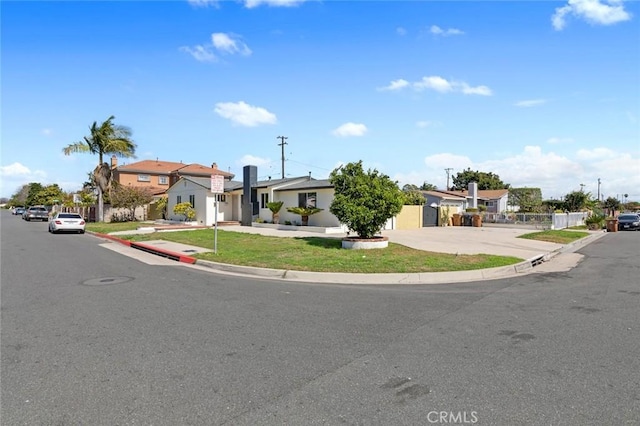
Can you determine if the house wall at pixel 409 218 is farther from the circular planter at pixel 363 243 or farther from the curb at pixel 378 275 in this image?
the curb at pixel 378 275

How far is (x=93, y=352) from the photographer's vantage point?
4543 millimetres

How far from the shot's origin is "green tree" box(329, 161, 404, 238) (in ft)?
46.6

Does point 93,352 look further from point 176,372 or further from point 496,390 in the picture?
point 496,390

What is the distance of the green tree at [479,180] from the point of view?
81.7 meters

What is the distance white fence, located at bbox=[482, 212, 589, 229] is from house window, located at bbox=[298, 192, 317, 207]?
59.3 feet

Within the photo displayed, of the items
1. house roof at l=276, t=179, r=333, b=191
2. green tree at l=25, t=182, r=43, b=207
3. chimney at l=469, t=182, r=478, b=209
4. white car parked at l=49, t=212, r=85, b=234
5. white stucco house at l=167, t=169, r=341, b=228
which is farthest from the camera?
green tree at l=25, t=182, r=43, b=207

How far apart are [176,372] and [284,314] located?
2.35 m

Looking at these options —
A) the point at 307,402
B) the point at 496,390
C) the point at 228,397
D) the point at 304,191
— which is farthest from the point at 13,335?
the point at 304,191

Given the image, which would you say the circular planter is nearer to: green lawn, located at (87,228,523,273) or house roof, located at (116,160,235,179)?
green lawn, located at (87,228,523,273)

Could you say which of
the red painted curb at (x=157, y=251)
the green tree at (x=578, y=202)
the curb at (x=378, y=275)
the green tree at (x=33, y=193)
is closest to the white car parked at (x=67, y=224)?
the red painted curb at (x=157, y=251)

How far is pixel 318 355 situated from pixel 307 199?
2085cm

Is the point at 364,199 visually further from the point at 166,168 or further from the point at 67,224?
the point at 166,168

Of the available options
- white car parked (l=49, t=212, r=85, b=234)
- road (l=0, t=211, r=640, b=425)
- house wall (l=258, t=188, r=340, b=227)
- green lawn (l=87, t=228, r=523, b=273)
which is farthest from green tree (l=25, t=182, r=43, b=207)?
road (l=0, t=211, r=640, b=425)

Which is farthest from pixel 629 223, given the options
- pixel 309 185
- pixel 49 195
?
pixel 49 195
